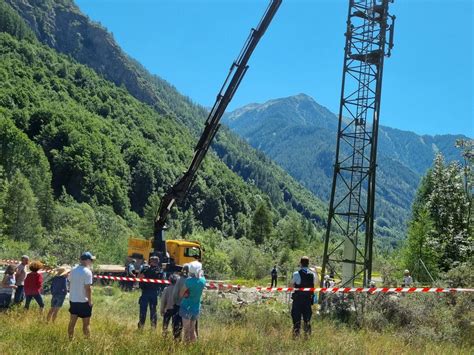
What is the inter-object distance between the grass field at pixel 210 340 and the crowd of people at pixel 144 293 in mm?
322

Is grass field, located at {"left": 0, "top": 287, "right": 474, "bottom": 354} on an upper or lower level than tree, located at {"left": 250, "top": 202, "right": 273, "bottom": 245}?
lower

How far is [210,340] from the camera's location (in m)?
9.10

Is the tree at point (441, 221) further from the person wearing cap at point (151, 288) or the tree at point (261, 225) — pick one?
the tree at point (261, 225)

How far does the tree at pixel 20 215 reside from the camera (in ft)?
168

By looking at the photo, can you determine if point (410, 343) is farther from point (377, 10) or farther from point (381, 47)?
point (377, 10)

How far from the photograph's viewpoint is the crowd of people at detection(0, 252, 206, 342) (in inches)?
359

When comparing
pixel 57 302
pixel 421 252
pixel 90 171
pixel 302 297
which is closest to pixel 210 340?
pixel 302 297

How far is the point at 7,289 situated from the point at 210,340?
596 cm

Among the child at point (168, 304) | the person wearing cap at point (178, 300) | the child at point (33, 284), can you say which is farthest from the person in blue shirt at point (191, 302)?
the child at point (33, 284)

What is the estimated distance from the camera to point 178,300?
9633mm

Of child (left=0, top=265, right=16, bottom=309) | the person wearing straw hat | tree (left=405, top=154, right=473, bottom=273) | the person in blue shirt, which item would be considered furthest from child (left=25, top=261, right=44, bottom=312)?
tree (left=405, top=154, right=473, bottom=273)

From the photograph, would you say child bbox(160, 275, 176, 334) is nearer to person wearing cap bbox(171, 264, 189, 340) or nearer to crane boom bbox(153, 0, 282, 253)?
person wearing cap bbox(171, 264, 189, 340)

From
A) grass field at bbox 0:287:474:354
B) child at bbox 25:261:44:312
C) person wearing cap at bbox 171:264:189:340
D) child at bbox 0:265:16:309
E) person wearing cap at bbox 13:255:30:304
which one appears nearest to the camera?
grass field at bbox 0:287:474:354

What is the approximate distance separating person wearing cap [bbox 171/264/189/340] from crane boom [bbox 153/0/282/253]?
45.7 feet
